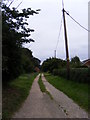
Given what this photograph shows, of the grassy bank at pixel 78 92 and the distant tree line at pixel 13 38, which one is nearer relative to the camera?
the grassy bank at pixel 78 92

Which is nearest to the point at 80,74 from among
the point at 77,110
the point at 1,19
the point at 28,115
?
the point at 1,19

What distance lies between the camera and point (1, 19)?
14336 millimetres

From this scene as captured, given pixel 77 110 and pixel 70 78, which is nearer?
pixel 77 110

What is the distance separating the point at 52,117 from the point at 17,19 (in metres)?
10.6

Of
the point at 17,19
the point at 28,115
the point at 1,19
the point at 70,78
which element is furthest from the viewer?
the point at 70,78

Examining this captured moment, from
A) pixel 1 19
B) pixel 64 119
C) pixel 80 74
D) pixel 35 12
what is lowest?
pixel 64 119

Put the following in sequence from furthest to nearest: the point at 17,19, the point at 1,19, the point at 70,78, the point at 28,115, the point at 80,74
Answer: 1. the point at 70,78
2. the point at 80,74
3. the point at 17,19
4. the point at 1,19
5. the point at 28,115

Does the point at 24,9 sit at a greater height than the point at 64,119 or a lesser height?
greater

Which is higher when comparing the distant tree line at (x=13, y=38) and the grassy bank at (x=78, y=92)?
the distant tree line at (x=13, y=38)

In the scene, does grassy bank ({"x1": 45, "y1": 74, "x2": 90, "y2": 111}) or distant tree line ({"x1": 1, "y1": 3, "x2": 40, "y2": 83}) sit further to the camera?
distant tree line ({"x1": 1, "y1": 3, "x2": 40, "y2": 83})

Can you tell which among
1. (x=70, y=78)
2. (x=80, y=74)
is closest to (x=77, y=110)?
(x=80, y=74)

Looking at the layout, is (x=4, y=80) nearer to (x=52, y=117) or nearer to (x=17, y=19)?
(x=17, y=19)

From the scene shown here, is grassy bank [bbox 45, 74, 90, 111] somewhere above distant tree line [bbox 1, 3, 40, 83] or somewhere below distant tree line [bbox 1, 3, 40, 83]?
below

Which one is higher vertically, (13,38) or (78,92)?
(13,38)
